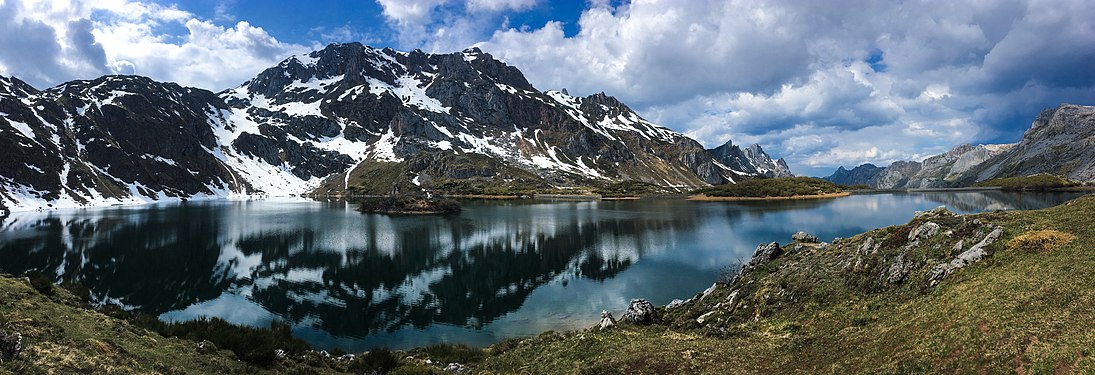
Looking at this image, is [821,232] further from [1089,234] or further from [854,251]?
[1089,234]

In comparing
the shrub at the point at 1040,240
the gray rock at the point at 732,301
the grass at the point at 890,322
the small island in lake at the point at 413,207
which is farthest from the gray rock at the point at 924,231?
the small island in lake at the point at 413,207

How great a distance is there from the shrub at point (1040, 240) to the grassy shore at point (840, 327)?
0.07 metres

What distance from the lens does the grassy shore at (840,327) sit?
1549 centimetres

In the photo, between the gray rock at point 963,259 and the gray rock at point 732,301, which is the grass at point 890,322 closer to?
the gray rock at point 963,259

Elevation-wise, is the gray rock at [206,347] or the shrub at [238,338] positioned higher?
the gray rock at [206,347]

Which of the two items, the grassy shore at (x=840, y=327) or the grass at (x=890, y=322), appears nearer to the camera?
the grass at (x=890, y=322)

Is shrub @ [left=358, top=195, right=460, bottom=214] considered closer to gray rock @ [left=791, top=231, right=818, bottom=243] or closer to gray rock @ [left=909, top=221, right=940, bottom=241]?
gray rock @ [left=791, top=231, right=818, bottom=243]

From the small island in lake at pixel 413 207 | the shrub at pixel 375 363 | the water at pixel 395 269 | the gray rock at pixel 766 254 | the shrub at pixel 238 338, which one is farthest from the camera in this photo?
→ the small island in lake at pixel 413 207

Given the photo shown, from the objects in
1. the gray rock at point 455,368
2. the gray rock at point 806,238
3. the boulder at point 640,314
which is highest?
the gray rock at point 806,238

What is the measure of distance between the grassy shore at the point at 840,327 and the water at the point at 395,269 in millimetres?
12298

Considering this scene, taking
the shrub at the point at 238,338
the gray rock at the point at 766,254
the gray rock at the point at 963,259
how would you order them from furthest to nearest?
1. the gray rock at the point at 766,254
2. the shrub at the point at 238,338
3. the gray rock at the point at 963,259

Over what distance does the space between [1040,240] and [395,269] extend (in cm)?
6290

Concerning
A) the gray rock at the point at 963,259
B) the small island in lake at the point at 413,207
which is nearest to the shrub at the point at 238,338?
the gray rock at the point at 963,259

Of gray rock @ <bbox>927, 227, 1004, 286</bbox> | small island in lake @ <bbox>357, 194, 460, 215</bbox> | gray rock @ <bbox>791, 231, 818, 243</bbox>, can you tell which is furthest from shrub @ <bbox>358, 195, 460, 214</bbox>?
gray rock @ <bbox>927, 227, 1004, 286</bbox>
